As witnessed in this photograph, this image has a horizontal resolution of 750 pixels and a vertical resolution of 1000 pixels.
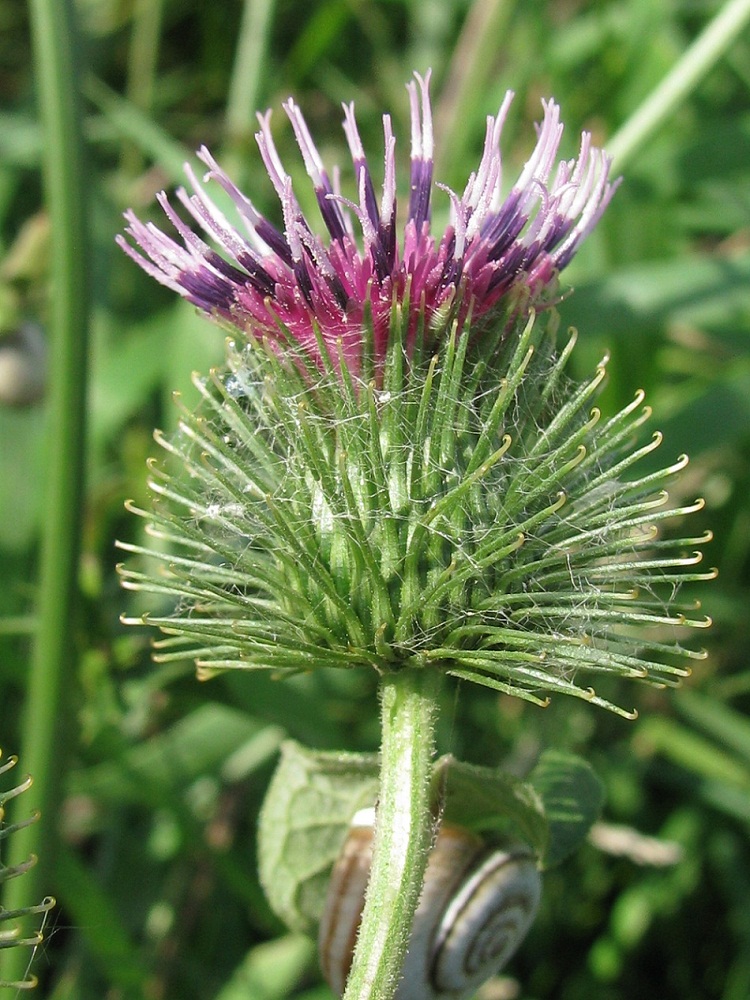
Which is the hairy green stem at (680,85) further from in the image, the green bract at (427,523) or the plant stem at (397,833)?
the plant stem at (397,833)

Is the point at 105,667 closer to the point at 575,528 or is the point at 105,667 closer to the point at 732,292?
the point at 575,528

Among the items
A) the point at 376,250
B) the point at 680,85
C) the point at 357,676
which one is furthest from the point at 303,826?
the point at 680,85

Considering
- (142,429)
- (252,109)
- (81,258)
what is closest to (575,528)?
(81,258)

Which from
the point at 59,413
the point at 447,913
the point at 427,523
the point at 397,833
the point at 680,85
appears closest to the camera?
the point at 397,833

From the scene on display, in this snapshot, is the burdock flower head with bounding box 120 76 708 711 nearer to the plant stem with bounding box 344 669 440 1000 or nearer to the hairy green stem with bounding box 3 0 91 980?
the plant stem with bounding box 344 669 440 1000

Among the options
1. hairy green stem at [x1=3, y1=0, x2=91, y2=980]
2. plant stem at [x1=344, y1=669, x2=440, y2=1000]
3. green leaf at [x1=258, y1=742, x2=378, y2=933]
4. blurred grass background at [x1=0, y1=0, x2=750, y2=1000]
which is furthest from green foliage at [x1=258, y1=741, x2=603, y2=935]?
hairy green stem at [x1=3, y1=0, x2=91, y2=980]

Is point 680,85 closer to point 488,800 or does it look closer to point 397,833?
point 488,800
